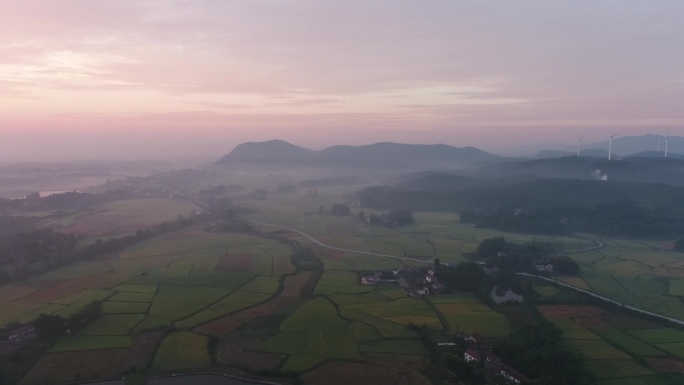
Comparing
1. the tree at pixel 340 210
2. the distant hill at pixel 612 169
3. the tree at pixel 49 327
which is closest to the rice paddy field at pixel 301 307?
the tree at pixel 49 327

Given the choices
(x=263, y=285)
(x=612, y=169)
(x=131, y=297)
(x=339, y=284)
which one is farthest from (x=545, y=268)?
(x=612, y=169)

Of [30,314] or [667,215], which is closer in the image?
[30,314]

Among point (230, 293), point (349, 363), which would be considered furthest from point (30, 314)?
point (349, 363)

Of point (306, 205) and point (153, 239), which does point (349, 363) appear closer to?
point (153, 239)

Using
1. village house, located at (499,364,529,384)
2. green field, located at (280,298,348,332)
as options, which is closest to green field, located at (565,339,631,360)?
village house, located at (499,364,529,384)

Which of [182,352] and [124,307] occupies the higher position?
[124,307]

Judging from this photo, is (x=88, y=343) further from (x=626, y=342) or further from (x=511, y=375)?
(x=626, y=342)
